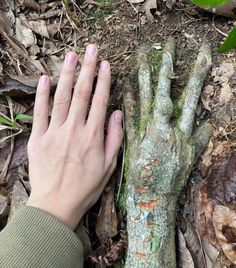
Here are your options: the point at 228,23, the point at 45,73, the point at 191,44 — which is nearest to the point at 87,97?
the point at 45,73

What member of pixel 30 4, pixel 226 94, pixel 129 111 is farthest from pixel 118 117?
pixel 30 4

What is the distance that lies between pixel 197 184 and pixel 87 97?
608 millimetres

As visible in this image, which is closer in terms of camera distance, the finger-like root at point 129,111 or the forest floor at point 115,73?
the forest floor at point 115,73

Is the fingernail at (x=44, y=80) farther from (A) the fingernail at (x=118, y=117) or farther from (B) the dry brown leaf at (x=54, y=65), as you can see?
(A) the fingernail at (x=118, y=117)

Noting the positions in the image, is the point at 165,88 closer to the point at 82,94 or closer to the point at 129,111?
the point at 129,111

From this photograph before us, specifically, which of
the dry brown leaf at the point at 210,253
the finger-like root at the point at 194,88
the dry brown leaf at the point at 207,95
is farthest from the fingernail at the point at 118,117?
the dry brown leaf at the point at 210,253

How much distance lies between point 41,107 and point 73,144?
0.23 m

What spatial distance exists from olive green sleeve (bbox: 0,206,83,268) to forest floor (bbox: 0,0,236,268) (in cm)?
15

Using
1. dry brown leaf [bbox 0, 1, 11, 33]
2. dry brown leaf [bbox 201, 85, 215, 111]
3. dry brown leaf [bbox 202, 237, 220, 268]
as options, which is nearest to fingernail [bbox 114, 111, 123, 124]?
dry brown leaf [bbox 201, 85, 215, 111]

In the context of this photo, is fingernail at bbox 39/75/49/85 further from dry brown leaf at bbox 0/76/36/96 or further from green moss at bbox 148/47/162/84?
green moss at bbox 148/47/162/84

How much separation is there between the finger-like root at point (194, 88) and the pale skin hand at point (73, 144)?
0.28 metres

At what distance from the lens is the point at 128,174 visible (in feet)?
6.95

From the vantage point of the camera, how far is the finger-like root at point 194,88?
2111 mm

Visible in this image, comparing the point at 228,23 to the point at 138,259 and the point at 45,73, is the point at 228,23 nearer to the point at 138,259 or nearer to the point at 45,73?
the point at 45,73
